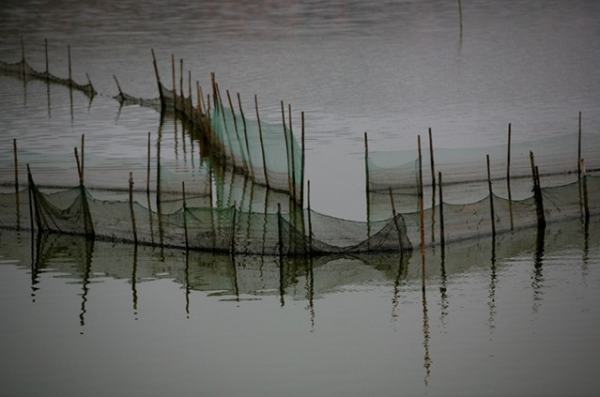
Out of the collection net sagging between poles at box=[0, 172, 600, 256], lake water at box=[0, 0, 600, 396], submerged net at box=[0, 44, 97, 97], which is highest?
submerged net at box=[0, 44, 97, 97]

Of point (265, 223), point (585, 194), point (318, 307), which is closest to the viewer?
point (318, 307)

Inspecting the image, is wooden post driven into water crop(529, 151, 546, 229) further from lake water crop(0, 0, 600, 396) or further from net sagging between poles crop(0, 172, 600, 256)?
lake water crop(0, 0, 600, 396)

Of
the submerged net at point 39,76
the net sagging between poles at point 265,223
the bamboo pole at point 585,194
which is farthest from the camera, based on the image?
the submerged net at point 39,76

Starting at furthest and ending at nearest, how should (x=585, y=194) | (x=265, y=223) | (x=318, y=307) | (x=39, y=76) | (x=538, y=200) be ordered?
(x=39, y=76) → (x=585, y=194) → (x=538, y=200) → (x=265, y=223) → (x=318, y=307)

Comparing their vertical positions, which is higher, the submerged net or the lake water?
the submerged net

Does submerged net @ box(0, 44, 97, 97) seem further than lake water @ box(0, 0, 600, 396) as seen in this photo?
Yes

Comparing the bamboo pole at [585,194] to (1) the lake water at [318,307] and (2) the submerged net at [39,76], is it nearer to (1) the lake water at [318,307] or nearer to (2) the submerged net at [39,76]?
(1) the lake water at [318,307]

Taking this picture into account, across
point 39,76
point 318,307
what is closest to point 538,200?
point 318,307

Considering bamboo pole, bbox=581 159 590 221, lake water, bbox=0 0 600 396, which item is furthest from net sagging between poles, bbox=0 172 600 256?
lake water, bbox=0 0 600 396

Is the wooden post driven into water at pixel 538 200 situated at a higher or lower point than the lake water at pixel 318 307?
higher

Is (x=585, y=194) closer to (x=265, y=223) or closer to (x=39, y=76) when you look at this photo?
(x=265, y=223)

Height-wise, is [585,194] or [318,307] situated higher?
→ [585,194]

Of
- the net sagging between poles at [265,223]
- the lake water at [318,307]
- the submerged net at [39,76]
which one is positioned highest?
the submerged net at [39,76]

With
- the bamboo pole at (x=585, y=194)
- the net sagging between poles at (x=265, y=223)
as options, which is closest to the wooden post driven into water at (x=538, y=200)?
the net sagging between poles at (x=265, y=223)
